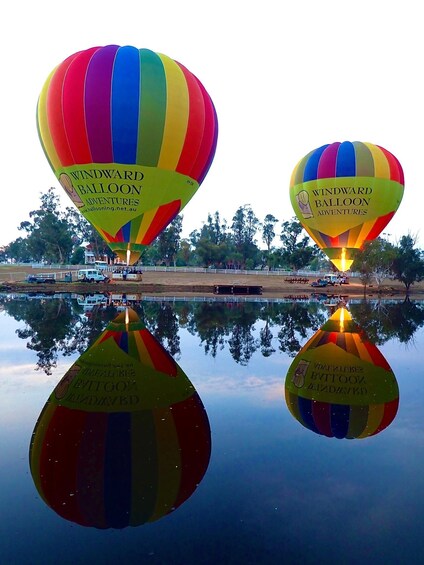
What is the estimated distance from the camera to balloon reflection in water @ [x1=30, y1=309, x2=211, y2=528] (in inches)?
200

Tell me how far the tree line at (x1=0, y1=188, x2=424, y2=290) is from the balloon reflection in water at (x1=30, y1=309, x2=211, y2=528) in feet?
124

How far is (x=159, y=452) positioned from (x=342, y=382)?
218 inches

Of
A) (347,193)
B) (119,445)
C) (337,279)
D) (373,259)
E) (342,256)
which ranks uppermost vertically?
(347,193)

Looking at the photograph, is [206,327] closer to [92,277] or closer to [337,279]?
[92,277]

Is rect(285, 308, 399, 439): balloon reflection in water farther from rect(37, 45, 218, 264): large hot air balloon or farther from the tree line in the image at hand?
the tree line

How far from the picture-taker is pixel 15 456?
6223mm

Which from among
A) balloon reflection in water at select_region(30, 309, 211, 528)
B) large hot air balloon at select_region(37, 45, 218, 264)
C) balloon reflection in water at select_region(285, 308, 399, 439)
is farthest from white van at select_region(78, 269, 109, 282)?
balloon reflection in water at select_region(30, 309, 211, 528)

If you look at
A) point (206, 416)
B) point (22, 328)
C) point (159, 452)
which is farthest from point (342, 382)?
point (22, 328)

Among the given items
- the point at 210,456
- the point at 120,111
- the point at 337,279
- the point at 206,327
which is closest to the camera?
the point at 210,456

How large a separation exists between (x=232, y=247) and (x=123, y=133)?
79.6 metres

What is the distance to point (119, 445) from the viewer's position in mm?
6410

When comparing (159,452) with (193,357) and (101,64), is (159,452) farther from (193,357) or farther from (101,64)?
(101,64)

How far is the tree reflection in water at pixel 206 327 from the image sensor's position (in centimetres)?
1395

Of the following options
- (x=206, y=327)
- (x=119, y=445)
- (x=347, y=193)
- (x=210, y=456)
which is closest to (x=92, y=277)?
(x=347, y=193)
